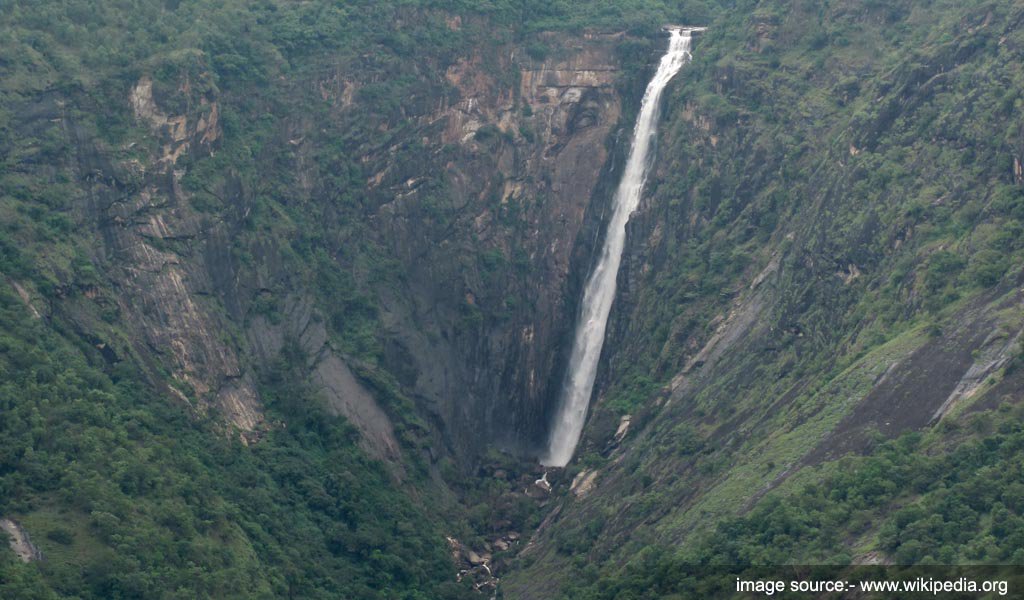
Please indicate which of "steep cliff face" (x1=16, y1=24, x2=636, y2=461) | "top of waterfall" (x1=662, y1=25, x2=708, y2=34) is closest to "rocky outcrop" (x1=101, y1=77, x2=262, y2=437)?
"steep cliff face" (x1=16, y1=24, x2=636, y2=461)

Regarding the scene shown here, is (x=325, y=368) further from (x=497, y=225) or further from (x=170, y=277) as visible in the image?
(x=497, y=225)

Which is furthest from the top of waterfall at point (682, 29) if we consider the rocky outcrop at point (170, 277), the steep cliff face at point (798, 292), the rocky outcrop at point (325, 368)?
the rocky outcrop at point (170, 277)

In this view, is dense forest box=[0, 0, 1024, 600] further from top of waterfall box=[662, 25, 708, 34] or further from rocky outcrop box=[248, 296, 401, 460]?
top of waterfall box=[662, 25, 708, 34]

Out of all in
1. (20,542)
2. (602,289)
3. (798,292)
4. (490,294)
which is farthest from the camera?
(602,289)

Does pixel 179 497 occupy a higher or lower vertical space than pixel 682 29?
lower

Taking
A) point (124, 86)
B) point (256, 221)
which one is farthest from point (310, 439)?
point (124, 86)

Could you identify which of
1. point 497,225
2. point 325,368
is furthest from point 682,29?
point 325,368

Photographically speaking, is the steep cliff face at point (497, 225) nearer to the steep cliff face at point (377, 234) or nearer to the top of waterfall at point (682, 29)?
the steep cliff face at point (377, 234)
